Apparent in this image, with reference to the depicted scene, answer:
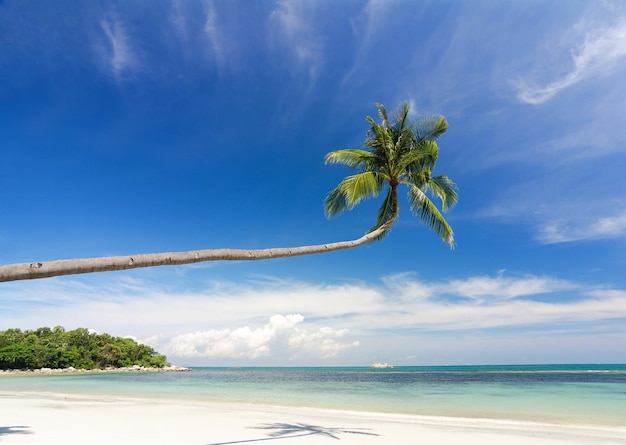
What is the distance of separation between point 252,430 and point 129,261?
6550 mm

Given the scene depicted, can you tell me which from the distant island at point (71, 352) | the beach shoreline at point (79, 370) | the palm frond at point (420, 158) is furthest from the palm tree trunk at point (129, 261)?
the distant island at point (71, 352)

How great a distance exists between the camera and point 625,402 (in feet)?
64.1

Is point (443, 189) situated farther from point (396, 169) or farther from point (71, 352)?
point (71, 352)

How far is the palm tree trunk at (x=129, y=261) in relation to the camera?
3879 millimetres

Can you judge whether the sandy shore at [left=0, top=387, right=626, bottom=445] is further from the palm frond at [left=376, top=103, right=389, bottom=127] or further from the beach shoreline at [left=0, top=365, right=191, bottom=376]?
the beach shoreline at [left=0, top=365, right=191, bottom=376]

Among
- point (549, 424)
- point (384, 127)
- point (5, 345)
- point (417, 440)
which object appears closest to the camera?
point (417, 440)

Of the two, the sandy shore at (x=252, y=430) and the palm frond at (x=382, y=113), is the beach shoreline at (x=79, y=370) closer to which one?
the sandy shore at (x=252, y=430)

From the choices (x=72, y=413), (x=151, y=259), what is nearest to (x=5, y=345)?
(x=72, y=413)

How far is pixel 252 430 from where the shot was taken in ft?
31.2

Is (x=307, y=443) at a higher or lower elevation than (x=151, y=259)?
lower

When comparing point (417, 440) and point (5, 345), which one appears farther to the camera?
point (5, 345)

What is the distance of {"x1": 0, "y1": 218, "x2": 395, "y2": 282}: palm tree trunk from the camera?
153 inches

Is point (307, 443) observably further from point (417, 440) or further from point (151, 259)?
point (151, 259)

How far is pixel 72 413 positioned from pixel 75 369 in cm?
5777
